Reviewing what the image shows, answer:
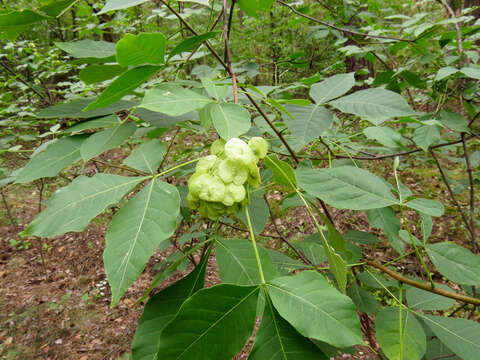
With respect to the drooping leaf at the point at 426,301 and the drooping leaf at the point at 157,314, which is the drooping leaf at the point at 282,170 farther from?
the drooping leaf at the point at 426,301

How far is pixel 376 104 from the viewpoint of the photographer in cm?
119

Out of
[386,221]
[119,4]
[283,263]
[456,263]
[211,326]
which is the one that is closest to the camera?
[211,326]

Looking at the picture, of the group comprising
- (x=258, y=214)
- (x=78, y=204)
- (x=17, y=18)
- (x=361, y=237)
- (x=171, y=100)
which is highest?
(x=17, y=18)

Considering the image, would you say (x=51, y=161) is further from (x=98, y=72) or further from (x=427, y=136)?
(x=427, y=136)

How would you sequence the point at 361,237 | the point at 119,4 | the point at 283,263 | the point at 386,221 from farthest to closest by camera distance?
the point at 361,237 < the point at 283,263 < the point at 386,221 < the point at 119,4

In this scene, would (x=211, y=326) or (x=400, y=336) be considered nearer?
(x=211, y=326)

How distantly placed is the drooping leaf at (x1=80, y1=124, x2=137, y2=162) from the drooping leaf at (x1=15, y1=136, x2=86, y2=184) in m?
0.08

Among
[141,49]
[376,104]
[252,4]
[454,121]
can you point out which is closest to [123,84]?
[141,49]

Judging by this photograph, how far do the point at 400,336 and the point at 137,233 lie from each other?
1.05 meters

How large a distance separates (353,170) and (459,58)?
4.50 feet

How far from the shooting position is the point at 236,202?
781mm

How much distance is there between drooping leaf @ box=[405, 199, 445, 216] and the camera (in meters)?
1.01

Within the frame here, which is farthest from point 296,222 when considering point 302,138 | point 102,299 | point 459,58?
point 302,138

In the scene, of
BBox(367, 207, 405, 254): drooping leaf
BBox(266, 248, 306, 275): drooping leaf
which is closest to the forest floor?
BBox(266, 248, 306, 275): drooping leaf
